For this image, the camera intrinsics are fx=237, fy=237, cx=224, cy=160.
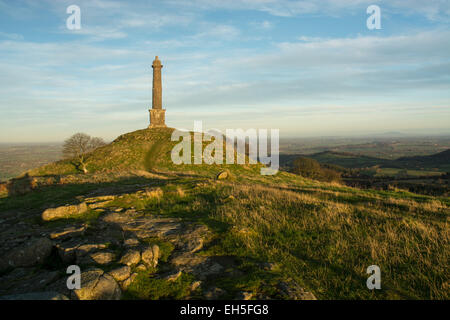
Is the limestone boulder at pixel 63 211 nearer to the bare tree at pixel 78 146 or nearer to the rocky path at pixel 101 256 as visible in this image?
the rocky path at pixel 101 256

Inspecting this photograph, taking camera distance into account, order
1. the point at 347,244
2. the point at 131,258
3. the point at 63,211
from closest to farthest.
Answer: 1. the point at 131,258
2. the point at 347,244
3. the point at 63,211

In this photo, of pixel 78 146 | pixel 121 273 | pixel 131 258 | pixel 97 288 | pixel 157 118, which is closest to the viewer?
pixel 97 288

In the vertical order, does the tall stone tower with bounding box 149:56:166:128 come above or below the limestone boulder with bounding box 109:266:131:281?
above

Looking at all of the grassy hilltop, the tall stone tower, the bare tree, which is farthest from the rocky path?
the tall stone tower

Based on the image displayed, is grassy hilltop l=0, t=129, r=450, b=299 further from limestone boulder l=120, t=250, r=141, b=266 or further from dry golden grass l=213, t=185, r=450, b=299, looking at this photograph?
limestone boulder l=120, t=250, r=141, b=266

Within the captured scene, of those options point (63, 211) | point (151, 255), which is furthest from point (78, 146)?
point (151, 255)

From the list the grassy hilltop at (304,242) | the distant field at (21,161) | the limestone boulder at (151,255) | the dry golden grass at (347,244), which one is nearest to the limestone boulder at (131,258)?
the limestone boulder at (151,255)

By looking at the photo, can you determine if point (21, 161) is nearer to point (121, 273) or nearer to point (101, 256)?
point (101, 256)
